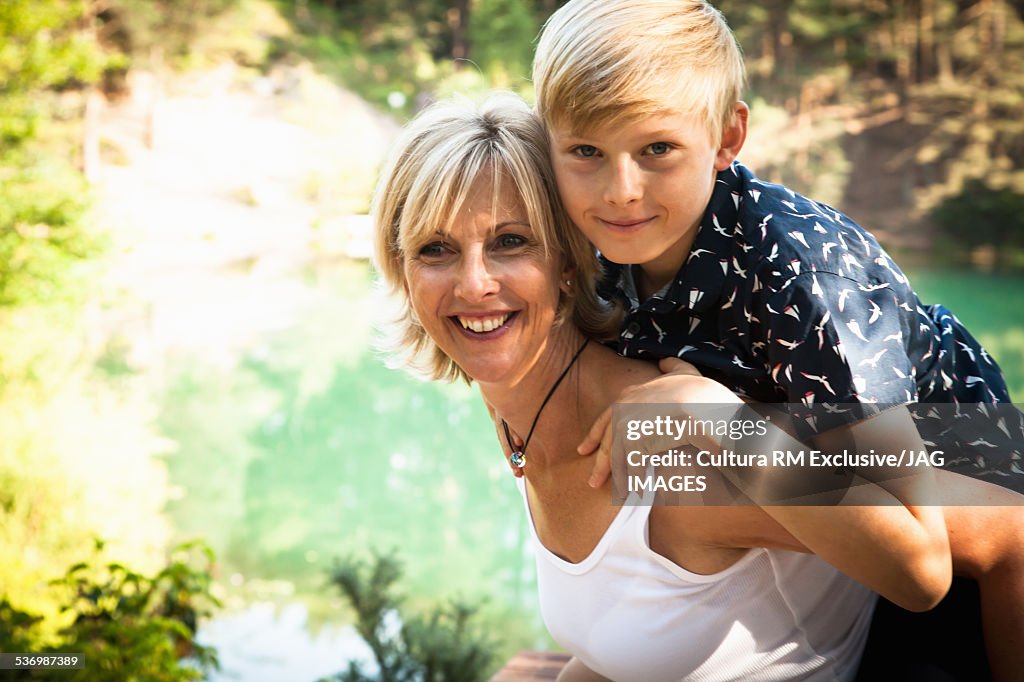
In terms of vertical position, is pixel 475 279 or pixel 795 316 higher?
pixel 475 279

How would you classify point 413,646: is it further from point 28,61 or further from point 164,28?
point 164,28

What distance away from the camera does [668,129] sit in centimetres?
132

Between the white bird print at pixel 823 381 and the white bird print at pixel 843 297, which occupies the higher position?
the white bird print at pixel 843 297

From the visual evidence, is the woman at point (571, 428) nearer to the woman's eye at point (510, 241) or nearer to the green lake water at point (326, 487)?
the woman's eye at point (510, 241)

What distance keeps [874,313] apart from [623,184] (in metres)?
0.36

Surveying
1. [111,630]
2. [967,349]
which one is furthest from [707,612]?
[111,630]

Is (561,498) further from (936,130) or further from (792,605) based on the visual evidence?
(936,130)

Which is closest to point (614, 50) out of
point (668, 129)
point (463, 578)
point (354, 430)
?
point (668, 129)

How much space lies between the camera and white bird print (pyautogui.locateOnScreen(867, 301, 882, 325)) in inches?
46.9

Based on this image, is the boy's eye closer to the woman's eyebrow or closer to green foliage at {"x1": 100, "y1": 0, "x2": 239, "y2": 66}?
the woman's eyebrow

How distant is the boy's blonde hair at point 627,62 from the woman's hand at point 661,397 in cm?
35

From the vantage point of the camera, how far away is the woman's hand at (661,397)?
1.16 metres

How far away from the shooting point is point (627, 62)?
50.0 inches

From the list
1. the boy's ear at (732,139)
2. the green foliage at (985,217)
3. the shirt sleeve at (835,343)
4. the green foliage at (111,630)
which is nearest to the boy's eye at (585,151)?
the boy's ear at (732,139)
